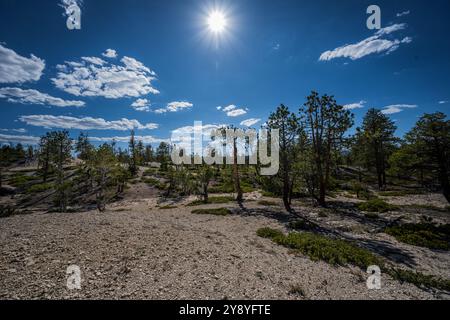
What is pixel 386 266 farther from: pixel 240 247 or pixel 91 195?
pixel 91 195

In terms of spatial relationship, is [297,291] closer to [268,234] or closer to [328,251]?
[328,251]

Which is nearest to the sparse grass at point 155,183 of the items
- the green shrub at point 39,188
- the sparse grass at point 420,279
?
the green shrub at point 39,188

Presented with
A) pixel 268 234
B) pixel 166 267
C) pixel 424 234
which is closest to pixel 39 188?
pixel 166 267

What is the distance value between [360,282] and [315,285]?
1915mm

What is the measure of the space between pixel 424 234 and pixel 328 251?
28.4 ft

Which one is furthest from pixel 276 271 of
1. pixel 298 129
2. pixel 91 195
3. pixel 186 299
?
pixel 91 195

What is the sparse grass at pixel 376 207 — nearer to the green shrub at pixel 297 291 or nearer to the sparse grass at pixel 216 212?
the sparse grass at pixel 216 212

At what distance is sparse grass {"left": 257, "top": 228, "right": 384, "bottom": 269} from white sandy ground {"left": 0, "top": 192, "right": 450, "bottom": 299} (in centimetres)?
63

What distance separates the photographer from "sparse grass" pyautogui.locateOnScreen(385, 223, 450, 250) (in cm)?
1183

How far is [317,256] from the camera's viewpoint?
975 centimetres

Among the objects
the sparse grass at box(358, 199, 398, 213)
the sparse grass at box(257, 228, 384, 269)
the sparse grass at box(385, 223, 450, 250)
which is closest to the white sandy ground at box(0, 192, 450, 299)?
the sparse grass at box(257, 228, 384, 269)

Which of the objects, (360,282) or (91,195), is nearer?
(360,282)

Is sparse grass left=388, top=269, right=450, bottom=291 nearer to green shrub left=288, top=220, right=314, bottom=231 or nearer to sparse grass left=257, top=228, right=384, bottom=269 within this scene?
sparse grass left=257, top=228, right=384, bottom=269

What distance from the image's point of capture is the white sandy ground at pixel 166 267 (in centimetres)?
608
